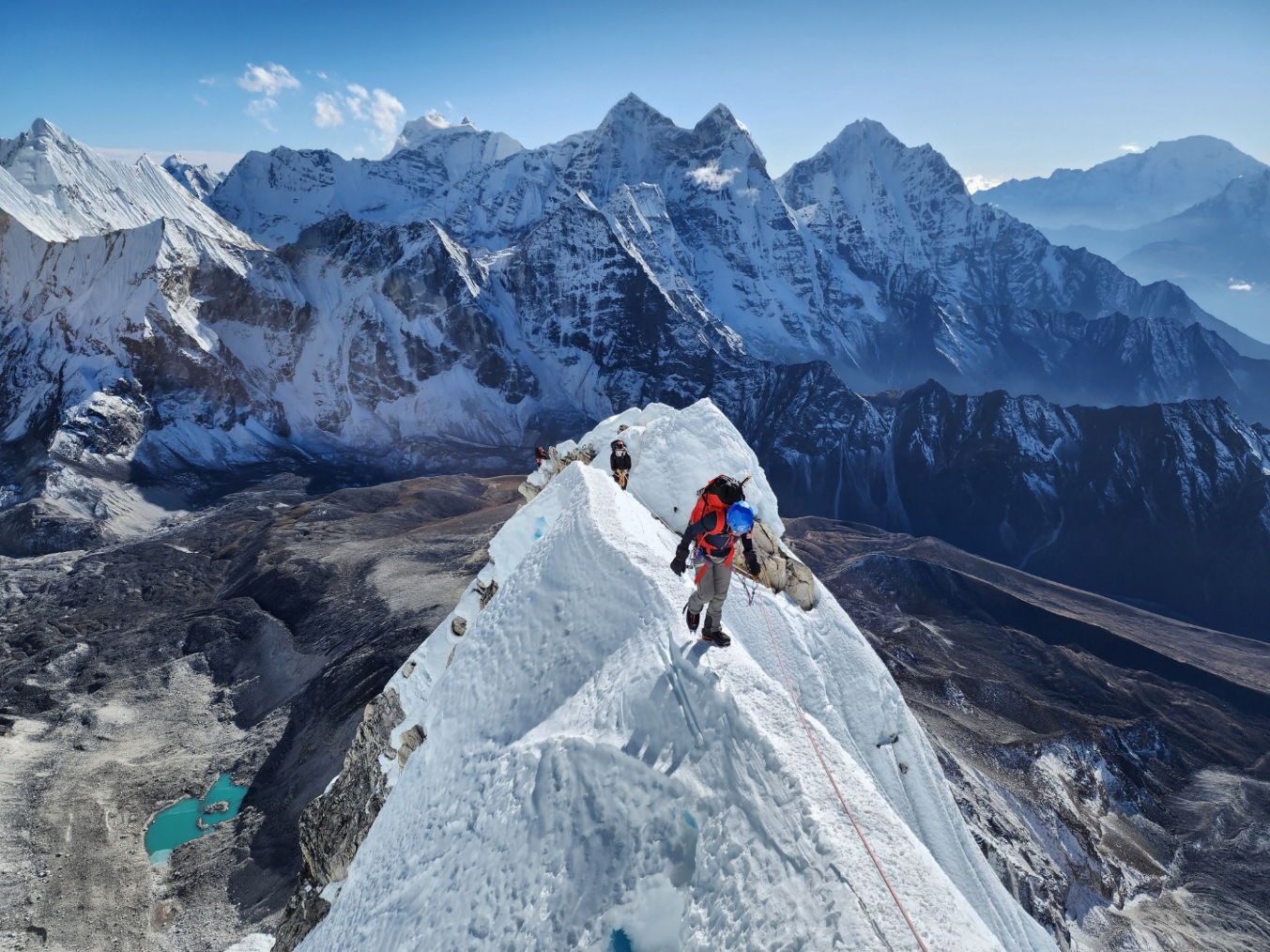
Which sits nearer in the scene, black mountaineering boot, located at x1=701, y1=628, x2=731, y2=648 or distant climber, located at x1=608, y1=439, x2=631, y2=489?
black mountaineering boot, located at x1=701, y1=628, x2=731, y2=648

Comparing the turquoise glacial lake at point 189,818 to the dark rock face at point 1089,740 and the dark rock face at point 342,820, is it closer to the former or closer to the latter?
the dark rock face at point 342,820

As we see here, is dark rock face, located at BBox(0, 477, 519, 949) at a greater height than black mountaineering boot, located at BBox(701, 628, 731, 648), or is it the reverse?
black mountaineering boot, located at BBox(701, 628, 731, 648)

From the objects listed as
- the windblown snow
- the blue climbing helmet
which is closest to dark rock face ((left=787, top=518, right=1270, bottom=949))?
the windblown snow

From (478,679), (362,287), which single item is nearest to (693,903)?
(478,679)

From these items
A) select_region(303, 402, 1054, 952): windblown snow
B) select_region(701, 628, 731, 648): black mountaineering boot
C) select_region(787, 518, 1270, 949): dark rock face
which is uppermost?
select_region(701, 628, 731, 648): black mountaineering boot

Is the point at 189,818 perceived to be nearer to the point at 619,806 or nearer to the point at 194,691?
the point at 194,691

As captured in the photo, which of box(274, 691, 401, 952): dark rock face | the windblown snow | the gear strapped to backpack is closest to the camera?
the windblown snow

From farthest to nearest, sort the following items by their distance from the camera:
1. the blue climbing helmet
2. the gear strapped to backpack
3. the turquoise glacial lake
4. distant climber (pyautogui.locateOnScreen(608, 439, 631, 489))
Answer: the turquoise glacial lake
distant climber (pyautogui.locateOnScreen(608, 439, 631, 489))
the gear strapped to backpack
the blue climbing helmet

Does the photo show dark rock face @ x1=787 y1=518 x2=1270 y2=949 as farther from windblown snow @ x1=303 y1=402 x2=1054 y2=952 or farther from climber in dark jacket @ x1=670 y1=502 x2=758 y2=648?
climber in dark jacket @ x1=670 y1=502 x2=758 y2=648
